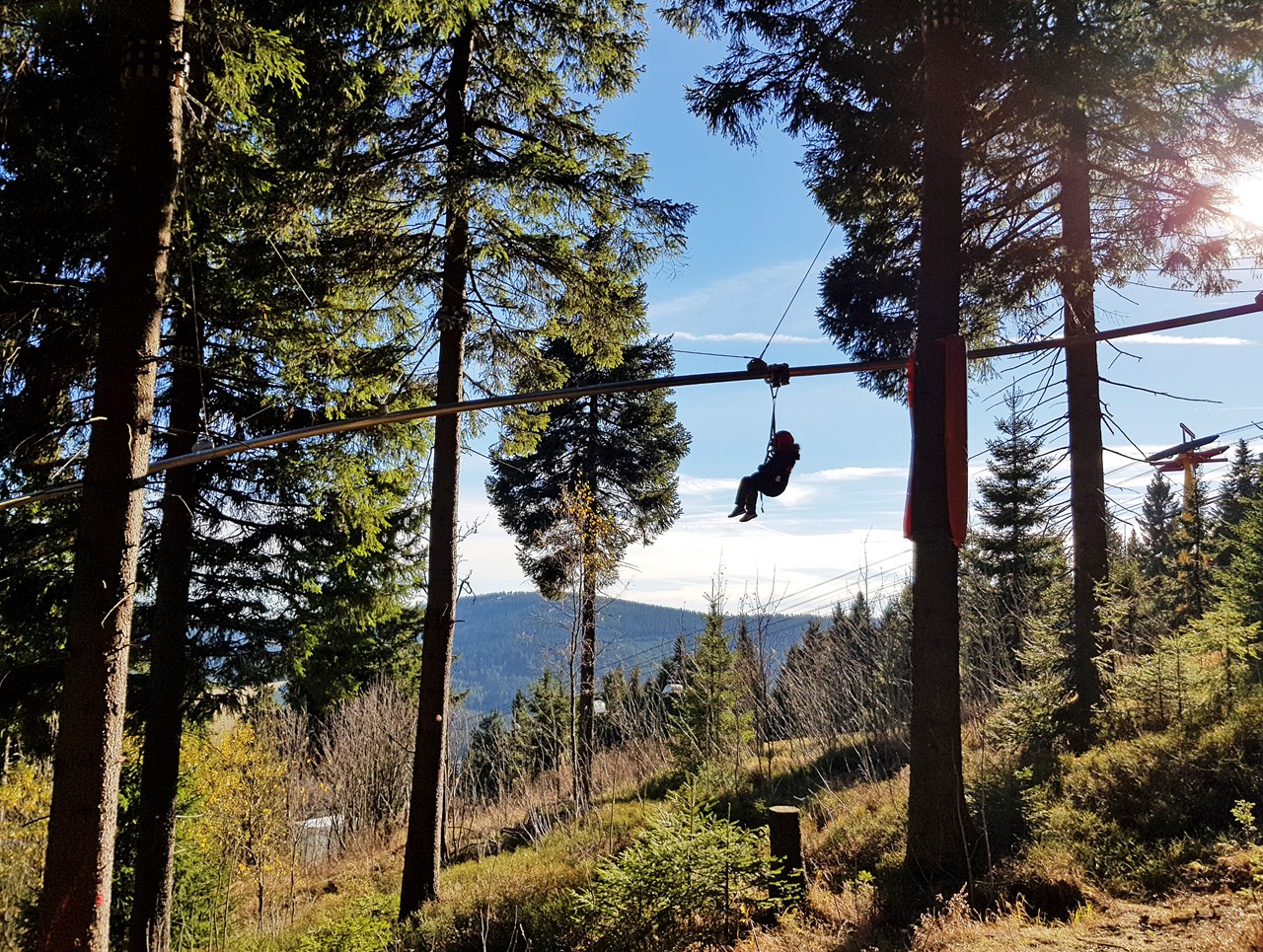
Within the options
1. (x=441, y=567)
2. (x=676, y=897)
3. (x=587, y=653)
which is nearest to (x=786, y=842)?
(x=676, y=897)

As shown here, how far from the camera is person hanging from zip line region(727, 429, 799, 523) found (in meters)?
5.41

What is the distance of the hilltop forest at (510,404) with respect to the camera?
5.33 meters

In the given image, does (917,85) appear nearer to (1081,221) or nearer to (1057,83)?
(1057,83)

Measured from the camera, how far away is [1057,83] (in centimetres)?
702

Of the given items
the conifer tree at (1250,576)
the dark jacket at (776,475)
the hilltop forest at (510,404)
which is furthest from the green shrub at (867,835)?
the conifer tree at (1250,576)

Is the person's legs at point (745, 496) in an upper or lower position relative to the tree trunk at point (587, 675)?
upper

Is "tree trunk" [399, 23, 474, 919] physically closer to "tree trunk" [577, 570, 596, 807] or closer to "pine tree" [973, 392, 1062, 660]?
"tree trunk" [577, 570, 596, 807]

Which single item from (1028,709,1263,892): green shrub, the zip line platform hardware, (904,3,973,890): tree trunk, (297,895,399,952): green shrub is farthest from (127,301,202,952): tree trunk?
(1028,709,1263,892): green shrub

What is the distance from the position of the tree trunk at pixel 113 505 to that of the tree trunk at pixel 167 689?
3211 millimetres

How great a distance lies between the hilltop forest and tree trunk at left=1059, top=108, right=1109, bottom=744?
0.05 meters

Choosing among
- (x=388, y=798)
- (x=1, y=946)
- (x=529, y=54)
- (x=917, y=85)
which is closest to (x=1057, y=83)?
(x=917, y=85)

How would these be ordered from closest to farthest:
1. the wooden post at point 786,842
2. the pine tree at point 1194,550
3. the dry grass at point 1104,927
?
the dry grass at point 1104,927, the wooden post at point 786,842, the pine tree at point 1194,550

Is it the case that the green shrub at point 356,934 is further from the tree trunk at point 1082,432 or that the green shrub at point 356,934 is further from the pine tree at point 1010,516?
the pine tree at point 1010,516

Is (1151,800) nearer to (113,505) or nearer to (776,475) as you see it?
(776,475)
